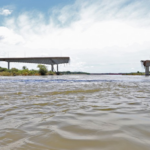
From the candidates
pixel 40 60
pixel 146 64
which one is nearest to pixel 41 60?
pixel 40 60

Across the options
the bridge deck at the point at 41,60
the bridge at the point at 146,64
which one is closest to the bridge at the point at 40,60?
the bridge deck at the point at 41,60

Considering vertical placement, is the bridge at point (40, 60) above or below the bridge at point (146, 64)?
above

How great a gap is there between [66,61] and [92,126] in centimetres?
6206

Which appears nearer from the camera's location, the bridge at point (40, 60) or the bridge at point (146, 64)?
the bridge at point (146, 64)

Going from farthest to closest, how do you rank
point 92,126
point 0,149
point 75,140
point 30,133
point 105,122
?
point 105,122, point 92,126, point 30,133, point 75,140, point 0,149

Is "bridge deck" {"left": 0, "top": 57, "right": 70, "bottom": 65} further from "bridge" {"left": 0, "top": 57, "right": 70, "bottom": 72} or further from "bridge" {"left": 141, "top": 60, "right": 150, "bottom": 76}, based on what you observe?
"bridge" {"left": 141, "top": 60, "right": 150, "bottom": 76}

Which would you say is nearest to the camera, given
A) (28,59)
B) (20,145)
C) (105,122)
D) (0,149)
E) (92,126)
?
(0,149)

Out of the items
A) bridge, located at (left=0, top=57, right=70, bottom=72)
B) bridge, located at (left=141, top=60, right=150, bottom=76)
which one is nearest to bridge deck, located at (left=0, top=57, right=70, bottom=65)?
bridge, located at (left=0, top=57, right=70, bottom=72)

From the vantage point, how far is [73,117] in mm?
2818

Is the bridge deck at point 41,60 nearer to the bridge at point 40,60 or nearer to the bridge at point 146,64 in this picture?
the bridge at point 40,60

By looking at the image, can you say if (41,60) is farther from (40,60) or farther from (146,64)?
(146,64)

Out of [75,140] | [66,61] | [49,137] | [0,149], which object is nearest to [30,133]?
[49,137]

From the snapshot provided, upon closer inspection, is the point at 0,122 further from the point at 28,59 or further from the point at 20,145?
the point at 28,59

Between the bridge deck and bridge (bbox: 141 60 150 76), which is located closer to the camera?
bridge (bbox: 141 60 150 76)
